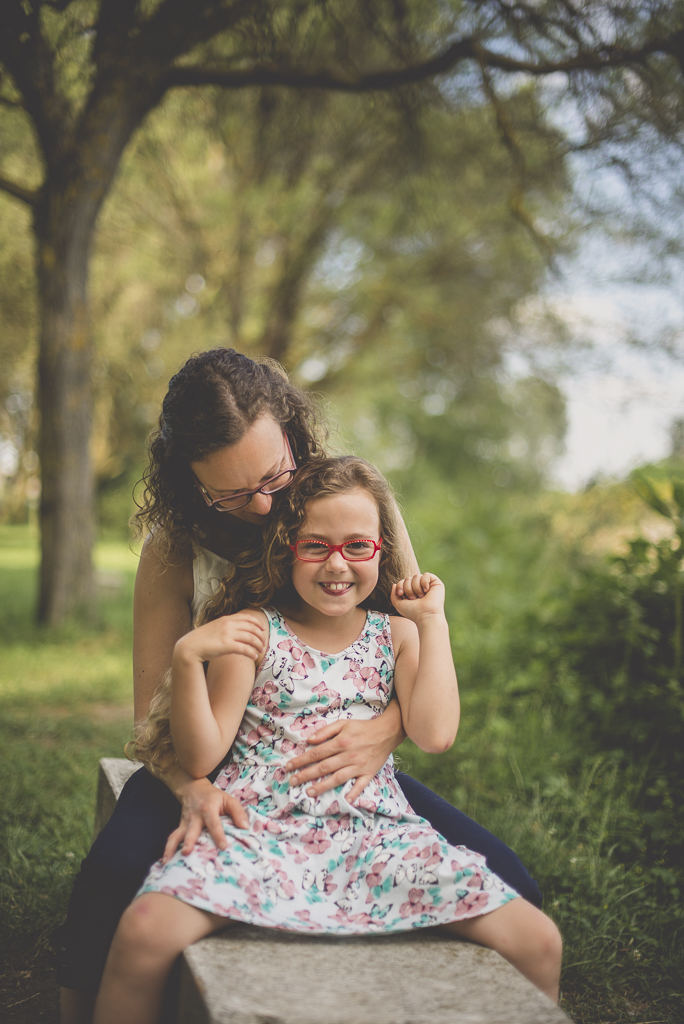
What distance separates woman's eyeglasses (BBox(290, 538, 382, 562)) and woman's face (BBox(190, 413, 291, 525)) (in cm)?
17

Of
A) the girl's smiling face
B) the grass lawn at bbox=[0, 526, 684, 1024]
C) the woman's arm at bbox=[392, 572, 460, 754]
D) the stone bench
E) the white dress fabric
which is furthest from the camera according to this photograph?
the grass lawn at bbox=[0, 526, 684, 1024]

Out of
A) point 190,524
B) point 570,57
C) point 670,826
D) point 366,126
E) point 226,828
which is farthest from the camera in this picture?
point 366,126

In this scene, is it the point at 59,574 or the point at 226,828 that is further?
the point at 59,574

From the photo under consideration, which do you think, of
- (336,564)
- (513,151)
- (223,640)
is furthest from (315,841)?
(513,151)

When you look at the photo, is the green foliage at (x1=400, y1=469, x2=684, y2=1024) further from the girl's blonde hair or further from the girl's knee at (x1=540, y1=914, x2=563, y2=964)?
the girl's blonde hair

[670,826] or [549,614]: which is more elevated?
[549,614]

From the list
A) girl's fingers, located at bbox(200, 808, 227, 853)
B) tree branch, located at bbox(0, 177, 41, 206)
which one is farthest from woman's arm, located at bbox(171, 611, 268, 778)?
tree branch, located at bbox(0, 177, 41, 206)

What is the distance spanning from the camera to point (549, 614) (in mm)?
4156

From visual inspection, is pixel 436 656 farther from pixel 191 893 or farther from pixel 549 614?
pixel 549 614

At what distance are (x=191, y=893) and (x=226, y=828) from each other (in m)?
0.18

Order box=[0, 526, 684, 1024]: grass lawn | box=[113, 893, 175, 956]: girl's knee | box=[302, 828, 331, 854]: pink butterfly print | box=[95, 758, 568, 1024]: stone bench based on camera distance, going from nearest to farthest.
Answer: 1. box=[95, 758, 568, 1024]: stone bench
2. box=[113, 893, 175, 956]: girl's knee
3. box=[302, 828, 331, 854]: pink butterfly print
4. box=[0, 526, 684, 1024]: grass lawn

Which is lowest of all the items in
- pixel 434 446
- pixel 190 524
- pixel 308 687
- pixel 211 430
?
pixel 308 687

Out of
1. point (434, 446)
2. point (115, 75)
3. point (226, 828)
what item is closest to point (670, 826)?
point (226, 828)

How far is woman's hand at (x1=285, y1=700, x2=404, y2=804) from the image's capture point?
166cm
